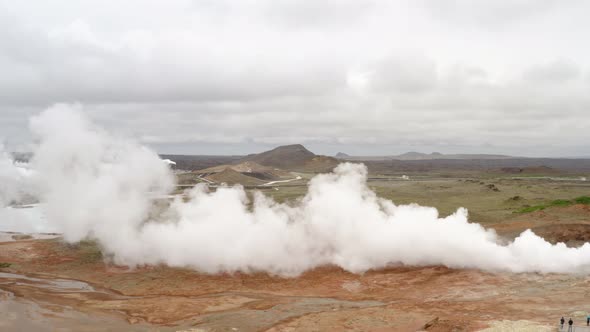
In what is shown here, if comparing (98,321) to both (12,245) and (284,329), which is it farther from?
(12,245)

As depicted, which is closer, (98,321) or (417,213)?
(98,321)

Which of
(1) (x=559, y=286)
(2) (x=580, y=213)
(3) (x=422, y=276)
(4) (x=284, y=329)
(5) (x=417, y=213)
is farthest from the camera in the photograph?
(2) (x=580, y=213)

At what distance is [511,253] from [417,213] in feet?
31.4

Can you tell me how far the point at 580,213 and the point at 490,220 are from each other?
1337 centimetres

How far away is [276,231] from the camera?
4781 cm

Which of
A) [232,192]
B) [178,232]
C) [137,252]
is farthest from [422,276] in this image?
[137,252]

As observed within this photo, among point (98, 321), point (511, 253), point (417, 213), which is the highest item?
point (417, 213)

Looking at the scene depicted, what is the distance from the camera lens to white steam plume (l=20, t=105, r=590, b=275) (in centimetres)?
4266

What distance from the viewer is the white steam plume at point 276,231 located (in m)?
42.7

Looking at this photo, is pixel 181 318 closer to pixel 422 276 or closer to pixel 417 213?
pixel 422 276

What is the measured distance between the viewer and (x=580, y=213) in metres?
66.6

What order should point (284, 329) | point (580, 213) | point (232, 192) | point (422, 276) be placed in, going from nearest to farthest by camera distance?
point (284, 329) → point (422, 276) → point (232, 192) → point (580, 213)

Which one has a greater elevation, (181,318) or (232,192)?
(232,192)

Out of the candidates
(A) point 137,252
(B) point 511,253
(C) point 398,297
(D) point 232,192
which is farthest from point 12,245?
(B) point 511,253
